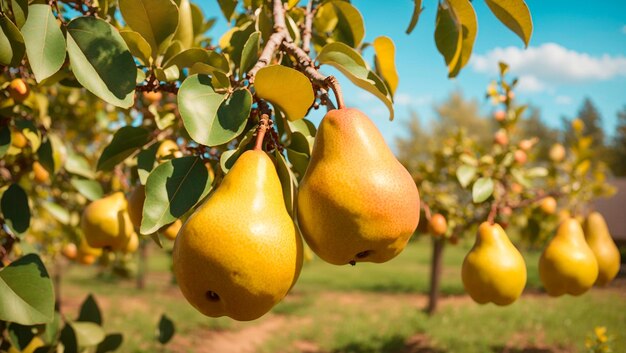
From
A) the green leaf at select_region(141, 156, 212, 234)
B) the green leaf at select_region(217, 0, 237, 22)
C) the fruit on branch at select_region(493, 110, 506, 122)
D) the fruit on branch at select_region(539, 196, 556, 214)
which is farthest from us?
the fruit on branch at select_region(493, 110, 506, 122)

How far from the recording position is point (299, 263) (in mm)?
804

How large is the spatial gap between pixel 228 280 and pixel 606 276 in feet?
5.52

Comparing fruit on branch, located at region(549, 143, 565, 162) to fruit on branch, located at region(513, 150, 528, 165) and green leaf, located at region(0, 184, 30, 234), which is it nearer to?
fruit on branch, located at region(513, 150, 528, 165)

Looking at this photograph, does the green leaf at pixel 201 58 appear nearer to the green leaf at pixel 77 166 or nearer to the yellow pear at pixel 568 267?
the green leaf at pixel 77 166


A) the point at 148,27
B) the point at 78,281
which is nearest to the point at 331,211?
the point at 148,27

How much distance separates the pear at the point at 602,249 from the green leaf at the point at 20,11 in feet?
6.65

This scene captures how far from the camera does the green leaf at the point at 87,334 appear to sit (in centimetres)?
162

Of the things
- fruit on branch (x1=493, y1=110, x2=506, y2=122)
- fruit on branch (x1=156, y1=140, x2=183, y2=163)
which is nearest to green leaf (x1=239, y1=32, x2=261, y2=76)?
fruit on branch (x1=156, y1=140, x2=183, y2=163)

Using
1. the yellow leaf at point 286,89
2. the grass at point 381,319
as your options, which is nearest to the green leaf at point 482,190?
the yellow leaf at point 286,89

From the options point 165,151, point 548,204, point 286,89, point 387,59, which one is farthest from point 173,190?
point 548,204

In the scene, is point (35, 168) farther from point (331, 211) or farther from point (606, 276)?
point (606, 276)

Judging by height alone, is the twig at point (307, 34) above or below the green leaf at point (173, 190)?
above

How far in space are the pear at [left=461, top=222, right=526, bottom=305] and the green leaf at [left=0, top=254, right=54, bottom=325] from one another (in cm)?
115

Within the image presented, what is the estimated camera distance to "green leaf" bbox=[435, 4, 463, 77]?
118 cm
